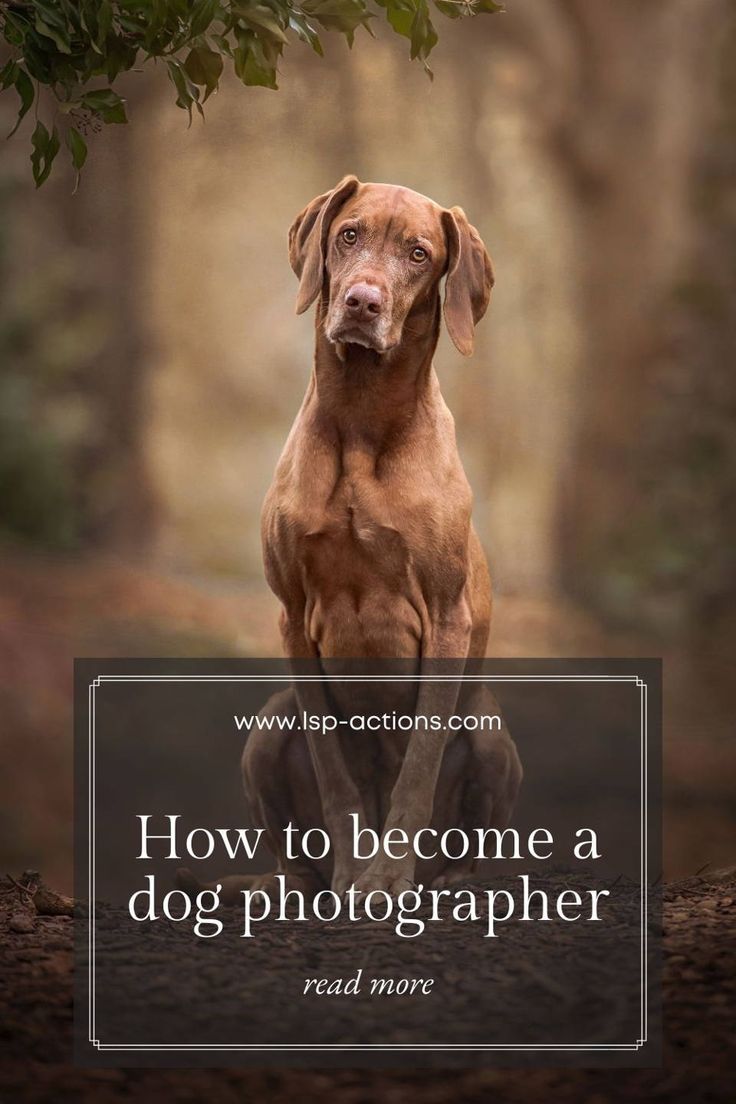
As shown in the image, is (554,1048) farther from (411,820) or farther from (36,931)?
(36,931)

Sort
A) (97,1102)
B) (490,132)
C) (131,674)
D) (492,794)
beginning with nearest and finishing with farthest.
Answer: (97,1102), (131,674), (492,794), (490,132)

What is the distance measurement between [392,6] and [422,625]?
174 cm

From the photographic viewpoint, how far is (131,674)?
12.8 feet

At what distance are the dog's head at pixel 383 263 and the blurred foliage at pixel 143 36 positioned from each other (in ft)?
1.34

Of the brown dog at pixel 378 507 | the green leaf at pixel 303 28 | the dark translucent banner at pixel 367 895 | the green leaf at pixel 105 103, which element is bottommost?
the dark translucent banner at pixel 367 895

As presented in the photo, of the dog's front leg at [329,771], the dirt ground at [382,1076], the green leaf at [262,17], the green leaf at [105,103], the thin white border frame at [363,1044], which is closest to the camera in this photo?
the dirt ground at [382,1076]

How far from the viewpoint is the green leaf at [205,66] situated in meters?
4.02

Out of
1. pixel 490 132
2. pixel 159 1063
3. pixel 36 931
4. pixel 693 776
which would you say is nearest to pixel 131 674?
pixel 36 931

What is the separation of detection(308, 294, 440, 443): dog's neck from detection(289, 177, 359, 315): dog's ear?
0.07 metres

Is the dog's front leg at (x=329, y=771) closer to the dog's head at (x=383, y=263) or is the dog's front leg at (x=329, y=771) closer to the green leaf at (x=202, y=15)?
the dog's head at (x=383, y=263)

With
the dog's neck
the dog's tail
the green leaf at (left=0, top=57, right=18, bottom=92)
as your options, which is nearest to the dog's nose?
the dog's neck

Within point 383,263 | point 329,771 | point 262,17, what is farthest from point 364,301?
point 329,771

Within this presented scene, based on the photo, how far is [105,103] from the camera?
3945mm

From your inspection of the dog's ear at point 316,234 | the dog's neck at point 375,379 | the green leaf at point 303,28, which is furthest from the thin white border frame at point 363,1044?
the green leaf at point 303,28
